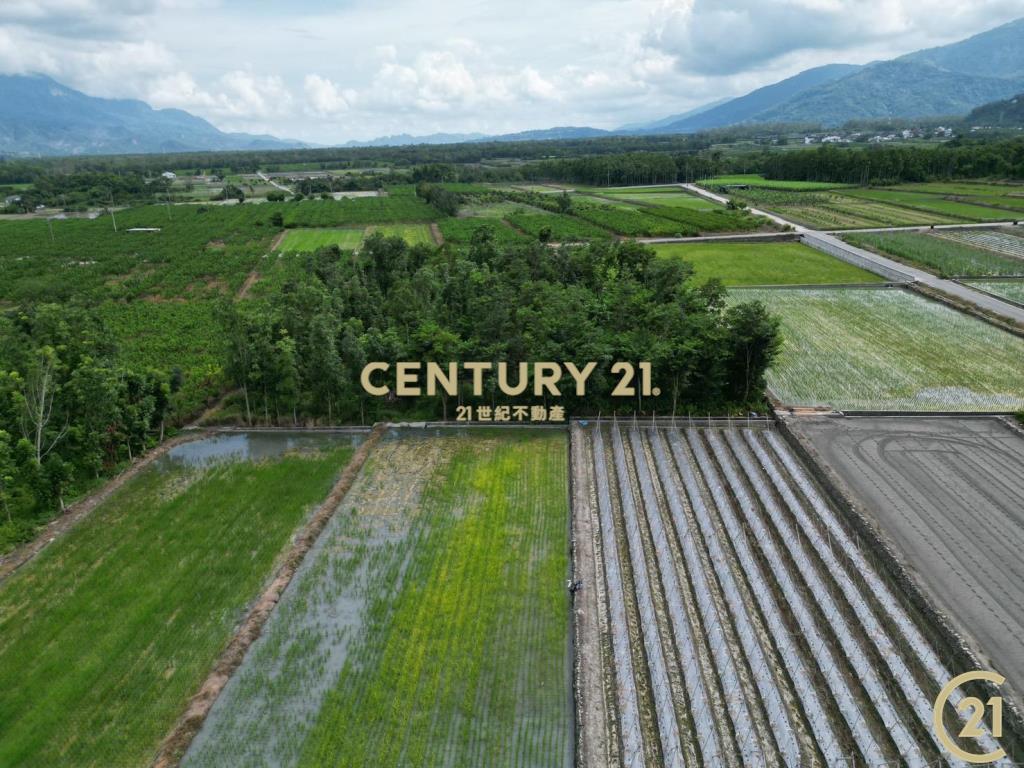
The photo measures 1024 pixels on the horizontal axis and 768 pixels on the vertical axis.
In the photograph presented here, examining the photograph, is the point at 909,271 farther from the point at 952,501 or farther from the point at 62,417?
the point at 62,417

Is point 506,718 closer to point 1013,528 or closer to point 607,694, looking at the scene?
point 607,694

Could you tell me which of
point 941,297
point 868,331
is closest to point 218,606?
point 868,331

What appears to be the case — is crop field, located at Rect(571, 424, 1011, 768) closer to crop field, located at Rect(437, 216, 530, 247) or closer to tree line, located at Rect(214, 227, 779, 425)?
tree line, located at Rect(214, 227, 779, 425)

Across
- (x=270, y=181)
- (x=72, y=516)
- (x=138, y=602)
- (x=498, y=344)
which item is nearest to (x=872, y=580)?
(x=498, y=344)

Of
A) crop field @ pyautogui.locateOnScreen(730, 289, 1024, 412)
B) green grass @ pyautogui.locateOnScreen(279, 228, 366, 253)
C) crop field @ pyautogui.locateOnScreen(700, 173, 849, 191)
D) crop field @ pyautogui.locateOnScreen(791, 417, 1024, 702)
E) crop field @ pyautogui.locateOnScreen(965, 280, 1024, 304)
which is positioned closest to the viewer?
crop field @ pyautogui.locateOnScreen(791, 417, 1024, 702)

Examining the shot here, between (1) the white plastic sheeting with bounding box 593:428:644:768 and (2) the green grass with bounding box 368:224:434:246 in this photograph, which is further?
(2) the green grass with bounding box 368:224:434:246

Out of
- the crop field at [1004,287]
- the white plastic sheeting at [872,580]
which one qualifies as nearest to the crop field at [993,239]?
the crop field at [1004,287]

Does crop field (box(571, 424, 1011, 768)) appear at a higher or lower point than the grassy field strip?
higher

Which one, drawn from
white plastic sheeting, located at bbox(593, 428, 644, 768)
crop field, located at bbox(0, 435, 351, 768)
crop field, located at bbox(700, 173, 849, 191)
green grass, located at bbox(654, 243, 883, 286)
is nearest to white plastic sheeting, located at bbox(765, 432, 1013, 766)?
white plastic sheeting, located at bbox(593, 428, 644, 768)

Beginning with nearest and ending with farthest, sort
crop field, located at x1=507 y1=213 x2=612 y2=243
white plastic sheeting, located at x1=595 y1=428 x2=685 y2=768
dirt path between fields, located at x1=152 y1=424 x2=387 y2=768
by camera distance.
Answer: white plastic sheeting, located at x1=595 y1=428 x2=685 y2=768
dirt path between fields, located at x1=152 y1=424 x2=387 y2=768
crop field, located at x1=507 y1=213 x2=612 y2=243
